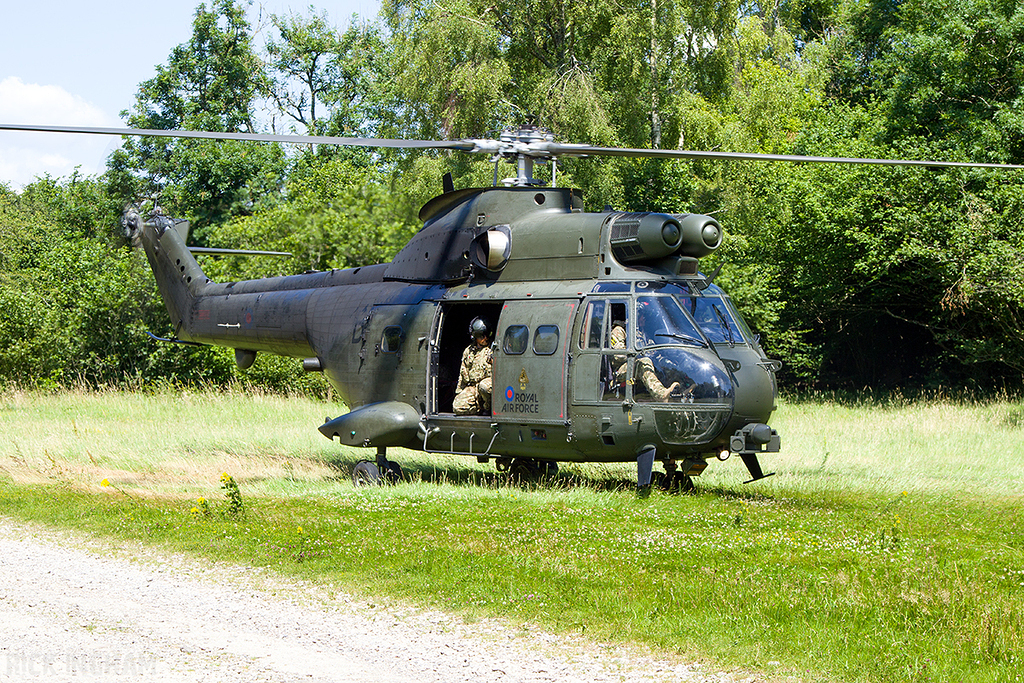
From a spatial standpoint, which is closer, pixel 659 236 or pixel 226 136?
pixel 226 136

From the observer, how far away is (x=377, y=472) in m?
12.6

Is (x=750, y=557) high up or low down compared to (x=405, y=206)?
down

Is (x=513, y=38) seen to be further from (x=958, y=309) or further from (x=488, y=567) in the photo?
(x=488, y=567)

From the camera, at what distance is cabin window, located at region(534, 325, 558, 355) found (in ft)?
36.3

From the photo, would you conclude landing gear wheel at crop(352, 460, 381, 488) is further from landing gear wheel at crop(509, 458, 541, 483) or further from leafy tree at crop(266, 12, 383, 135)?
leafy tree at crop(266, 12, 383, 135)

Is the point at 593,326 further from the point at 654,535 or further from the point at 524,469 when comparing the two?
the point at 524,469

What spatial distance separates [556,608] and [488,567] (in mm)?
1237

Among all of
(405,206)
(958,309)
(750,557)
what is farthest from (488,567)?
(405,206)

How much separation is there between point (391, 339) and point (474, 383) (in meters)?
1.29

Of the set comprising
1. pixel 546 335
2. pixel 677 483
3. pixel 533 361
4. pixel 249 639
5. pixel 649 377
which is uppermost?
pixel 546 335

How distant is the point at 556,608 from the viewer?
266 inches

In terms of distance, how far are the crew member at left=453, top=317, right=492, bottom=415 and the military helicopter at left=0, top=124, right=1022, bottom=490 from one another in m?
0.09

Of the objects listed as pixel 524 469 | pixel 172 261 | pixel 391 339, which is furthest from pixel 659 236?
pixel 172 261

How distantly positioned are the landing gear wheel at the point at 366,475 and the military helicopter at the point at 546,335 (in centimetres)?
3
